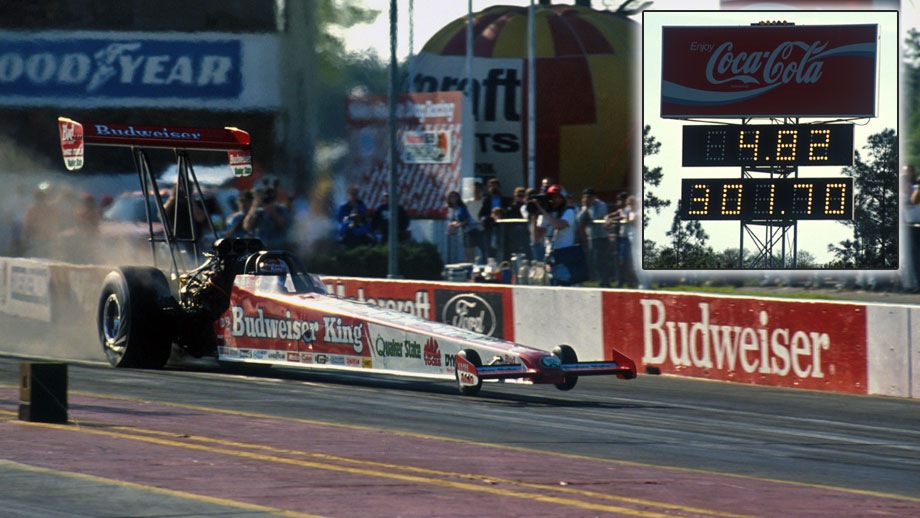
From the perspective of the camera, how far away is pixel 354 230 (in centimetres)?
2609

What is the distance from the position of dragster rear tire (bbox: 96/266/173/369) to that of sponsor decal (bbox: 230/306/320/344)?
87 centimetres

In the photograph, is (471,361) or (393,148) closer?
(471,361)

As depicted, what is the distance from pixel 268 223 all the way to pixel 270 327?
9.88m

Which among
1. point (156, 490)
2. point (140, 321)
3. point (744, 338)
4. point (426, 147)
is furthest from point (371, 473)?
point (426, 147)

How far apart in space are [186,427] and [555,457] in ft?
9.11

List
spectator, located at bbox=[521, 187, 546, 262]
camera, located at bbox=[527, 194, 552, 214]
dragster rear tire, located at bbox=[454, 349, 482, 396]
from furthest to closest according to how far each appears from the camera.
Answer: spectator, located at bbox=[521, 187, 546, 262] < camera, located at bbox=[527, 194, 552, 214] < dragster rear tire, located at bbox=[454, 349, 482, 396]

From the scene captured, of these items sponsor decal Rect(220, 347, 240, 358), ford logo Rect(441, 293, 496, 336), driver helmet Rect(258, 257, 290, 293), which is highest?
driver helmet Rect(258, 257, 290, 293)

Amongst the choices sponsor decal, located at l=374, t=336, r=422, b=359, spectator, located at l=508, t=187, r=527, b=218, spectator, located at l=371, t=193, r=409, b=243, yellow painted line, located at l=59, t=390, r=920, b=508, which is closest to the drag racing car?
sponsor decal, located at l=374, t=336, r=422, b=359

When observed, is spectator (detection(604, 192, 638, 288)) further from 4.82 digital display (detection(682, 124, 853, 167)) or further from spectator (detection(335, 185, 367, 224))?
Answer: spectator (detection(335, 185, 367, 224))

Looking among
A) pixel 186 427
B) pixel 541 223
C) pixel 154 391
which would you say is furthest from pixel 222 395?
pixel 541 223

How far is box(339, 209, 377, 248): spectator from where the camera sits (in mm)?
25969

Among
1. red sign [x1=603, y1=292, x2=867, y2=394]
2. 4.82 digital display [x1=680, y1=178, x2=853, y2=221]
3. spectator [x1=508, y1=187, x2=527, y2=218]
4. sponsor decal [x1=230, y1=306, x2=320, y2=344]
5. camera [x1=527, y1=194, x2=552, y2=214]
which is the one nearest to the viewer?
sponsor decal [x1=230, y1=306, x2=320, y2=344]

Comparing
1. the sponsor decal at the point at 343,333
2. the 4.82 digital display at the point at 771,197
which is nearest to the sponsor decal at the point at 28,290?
the sponsor decal at the point at 343,333

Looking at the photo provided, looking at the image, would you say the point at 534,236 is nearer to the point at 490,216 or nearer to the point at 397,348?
the point at 490,216
